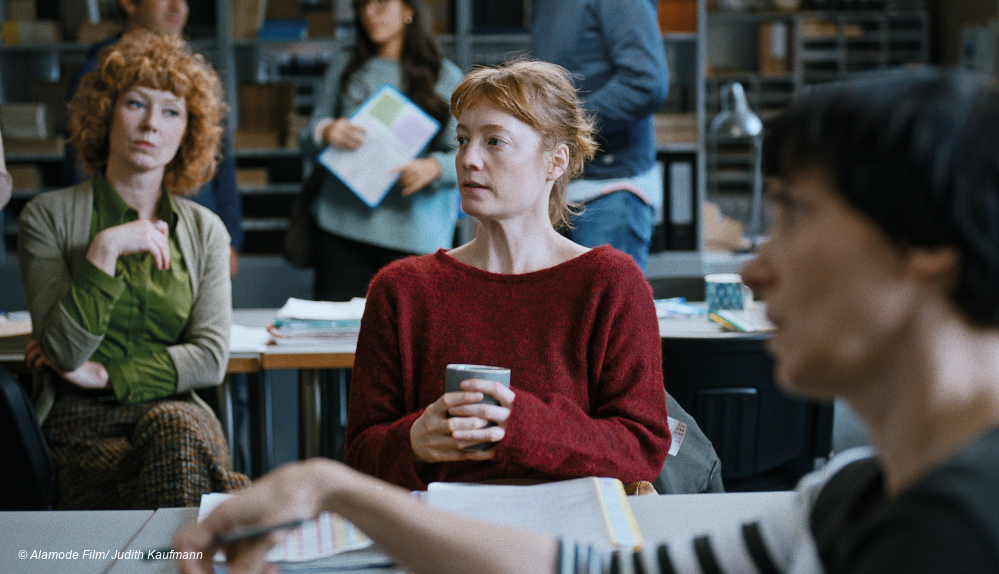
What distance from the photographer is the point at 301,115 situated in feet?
15.7

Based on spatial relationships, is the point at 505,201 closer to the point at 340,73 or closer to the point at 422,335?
the point at 422,335

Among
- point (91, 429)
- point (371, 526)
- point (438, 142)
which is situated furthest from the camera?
point (438, 142)

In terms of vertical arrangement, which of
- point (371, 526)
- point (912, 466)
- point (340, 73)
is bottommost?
point (371, 526)

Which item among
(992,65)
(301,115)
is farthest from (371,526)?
(992,65)

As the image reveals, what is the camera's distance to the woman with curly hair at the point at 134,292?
176 cm

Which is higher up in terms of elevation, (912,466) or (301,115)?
(301,115)

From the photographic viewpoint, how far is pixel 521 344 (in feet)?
4.43

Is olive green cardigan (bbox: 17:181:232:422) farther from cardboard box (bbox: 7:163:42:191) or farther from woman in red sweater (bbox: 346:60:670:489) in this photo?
cardboard box (bbox: 7:163:42:191)

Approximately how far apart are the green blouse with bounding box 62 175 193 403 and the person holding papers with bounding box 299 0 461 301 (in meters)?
0.81

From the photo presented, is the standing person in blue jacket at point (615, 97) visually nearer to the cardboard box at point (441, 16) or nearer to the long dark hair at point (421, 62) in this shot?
the long dark hair at point (421, 62)

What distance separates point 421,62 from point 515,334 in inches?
65.8

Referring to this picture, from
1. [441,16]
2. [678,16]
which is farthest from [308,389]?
[678,16]

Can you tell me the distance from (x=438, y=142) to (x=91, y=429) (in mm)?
1403

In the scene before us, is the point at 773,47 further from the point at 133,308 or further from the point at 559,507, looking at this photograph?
the point at 559,507
